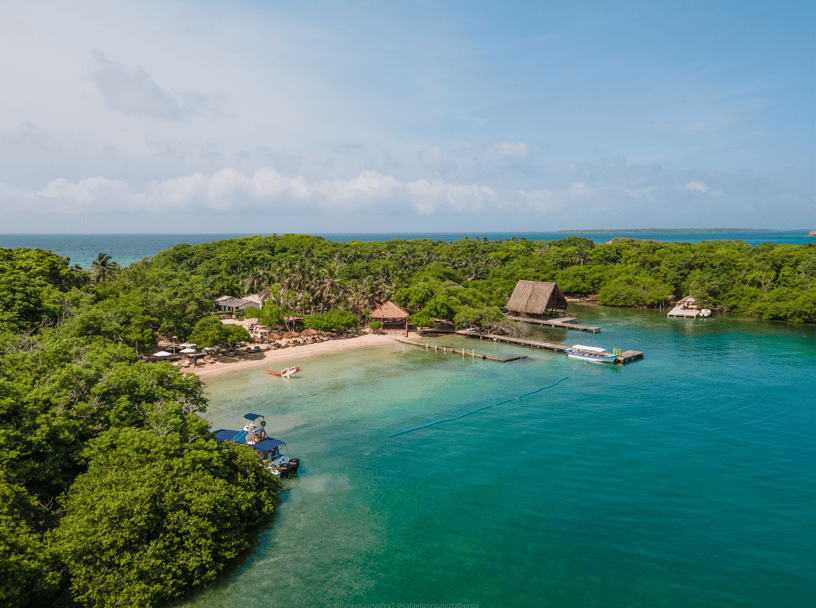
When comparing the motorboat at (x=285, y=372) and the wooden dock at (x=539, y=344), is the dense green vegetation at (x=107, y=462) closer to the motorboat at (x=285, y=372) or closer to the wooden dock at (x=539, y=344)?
the motorboat at (x=285, y=372)

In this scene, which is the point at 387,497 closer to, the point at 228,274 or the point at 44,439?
the point at 44,439

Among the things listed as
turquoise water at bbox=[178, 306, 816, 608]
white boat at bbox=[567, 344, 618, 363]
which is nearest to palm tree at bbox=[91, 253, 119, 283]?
turquoise water at bbox=[178, 306, 816, 608]

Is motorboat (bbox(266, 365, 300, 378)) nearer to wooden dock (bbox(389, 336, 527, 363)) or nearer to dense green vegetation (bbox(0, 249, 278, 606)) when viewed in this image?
dense green vegetation (bbox(0, 249, 278, 606))

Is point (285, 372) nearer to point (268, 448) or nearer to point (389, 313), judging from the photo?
point (268, 448)

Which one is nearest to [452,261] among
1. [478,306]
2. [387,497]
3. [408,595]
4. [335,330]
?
[478,306]

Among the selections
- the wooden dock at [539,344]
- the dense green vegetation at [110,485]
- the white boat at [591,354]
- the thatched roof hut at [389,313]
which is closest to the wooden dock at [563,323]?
the wooden dock at [539,344]
